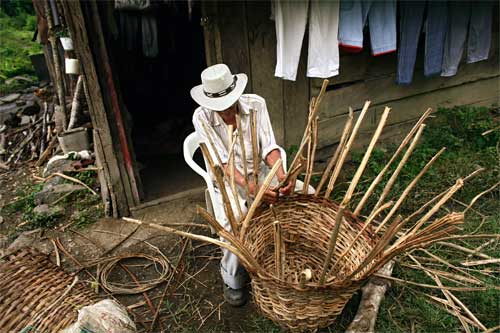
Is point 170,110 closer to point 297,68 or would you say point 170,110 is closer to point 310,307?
point 297,68

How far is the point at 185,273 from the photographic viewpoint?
289 cm

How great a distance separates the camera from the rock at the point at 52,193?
3934 mm

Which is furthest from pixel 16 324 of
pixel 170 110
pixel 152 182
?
pixel 170 110

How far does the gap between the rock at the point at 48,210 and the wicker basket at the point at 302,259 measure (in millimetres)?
2648

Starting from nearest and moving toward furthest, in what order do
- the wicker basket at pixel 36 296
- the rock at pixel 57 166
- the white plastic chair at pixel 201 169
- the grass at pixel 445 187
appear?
1. the wicker basket at pixel 36 296
2. the grass at pixel 445 187
3. the white plastic chair at pixel 201 169
4. the rock at pixel 57 166

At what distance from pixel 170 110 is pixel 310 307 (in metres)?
5.85

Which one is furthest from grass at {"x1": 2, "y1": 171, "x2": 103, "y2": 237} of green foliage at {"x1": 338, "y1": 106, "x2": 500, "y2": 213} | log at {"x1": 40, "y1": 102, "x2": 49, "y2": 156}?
green foliage at {"x1": 338, "y1": 106, "x2": 500, "y2": 213}

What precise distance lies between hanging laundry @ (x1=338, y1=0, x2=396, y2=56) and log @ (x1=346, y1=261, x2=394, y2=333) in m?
2.09

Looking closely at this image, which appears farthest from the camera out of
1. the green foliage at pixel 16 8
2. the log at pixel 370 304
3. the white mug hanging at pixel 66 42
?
the green foliage at pixel 16 8

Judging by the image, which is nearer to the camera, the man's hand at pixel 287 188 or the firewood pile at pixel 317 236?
the firewood pile at pixel 317 236

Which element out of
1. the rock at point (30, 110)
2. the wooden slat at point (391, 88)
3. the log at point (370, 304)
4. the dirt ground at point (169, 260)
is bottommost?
the dirt ground at point (169, 260)

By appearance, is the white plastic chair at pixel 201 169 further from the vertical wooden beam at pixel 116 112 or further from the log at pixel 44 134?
the log at pixel 44 134

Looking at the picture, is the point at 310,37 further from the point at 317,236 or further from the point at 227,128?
the point at 317,236

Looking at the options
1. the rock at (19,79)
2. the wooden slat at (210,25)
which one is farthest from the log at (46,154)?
the rock at (19,79)
